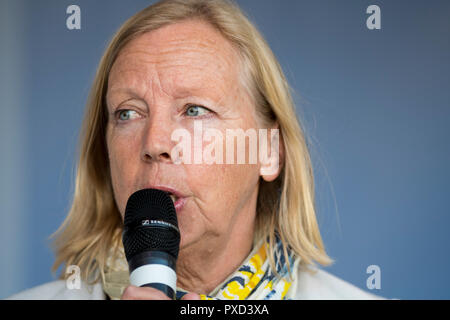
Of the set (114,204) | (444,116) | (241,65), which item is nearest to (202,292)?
(114,204)

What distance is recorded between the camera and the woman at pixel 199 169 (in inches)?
56.7

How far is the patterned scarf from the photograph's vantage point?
1.58 metres

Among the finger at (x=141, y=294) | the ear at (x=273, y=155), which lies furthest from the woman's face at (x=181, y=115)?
the finger at (x=141, y=294)

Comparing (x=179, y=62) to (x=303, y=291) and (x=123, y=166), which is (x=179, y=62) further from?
(x=303, y=291)

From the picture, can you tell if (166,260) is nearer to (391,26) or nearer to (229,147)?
(229,147)

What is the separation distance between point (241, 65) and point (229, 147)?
10.4 inches

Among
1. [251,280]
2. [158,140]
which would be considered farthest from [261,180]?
[158,140]

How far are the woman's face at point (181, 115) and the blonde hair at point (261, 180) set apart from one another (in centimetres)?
7

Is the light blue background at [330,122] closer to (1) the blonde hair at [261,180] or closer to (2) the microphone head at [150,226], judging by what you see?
(1) the blonde hair at [261,180]

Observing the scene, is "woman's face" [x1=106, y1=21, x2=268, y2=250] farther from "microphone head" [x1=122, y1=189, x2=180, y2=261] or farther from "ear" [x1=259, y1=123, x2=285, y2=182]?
"microphone head" [x1=122, y1=189, x2=180, y2=261]

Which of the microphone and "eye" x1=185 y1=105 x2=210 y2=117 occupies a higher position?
"eye" x1=185 y1=105 x2=210 y2=117

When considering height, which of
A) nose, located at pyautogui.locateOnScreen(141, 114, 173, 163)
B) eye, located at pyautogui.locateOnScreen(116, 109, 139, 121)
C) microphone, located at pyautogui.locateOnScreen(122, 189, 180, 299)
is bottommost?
→ microphone, located at pyautogui.locateOnScreen(122, 189, 180, 299)

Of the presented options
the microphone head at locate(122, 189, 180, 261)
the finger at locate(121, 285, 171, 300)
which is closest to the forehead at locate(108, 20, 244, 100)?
the microphone head at locate(122, 189, 180, 261)

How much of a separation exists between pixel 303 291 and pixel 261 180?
0.38 m
